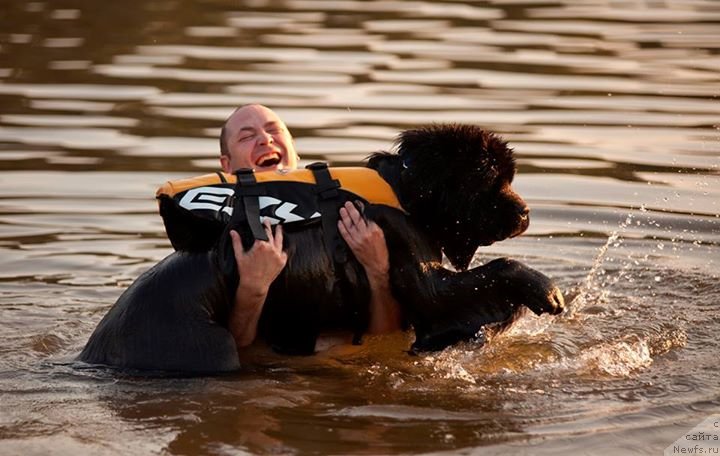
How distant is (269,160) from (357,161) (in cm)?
254

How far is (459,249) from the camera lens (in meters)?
6.10

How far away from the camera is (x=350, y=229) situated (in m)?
5.88

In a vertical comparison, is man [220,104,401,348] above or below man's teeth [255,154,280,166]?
below

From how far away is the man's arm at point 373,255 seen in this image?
5857mm

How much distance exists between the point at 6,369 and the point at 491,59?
7.74 meters

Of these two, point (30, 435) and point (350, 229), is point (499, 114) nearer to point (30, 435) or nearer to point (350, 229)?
point (350, 229)

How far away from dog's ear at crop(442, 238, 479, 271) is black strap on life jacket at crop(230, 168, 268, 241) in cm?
79

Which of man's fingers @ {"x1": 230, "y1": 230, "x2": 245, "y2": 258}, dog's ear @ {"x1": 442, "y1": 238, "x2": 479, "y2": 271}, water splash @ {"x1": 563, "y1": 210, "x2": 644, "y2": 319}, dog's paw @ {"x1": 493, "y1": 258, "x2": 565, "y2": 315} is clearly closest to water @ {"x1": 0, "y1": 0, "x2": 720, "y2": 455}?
water splash @ {"x1": 563, "y1": 210, "x2": 644, "y2": 319}

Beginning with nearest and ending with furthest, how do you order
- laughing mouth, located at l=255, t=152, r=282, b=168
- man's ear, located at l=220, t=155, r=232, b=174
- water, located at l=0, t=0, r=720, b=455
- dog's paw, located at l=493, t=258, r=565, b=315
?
water, located at l=0, t=0, r=720, b=455
dog's paw, located at l=493, t=258, r=565, b=315
laughing mouth, located at l=255, t=152, r=282, b=168
man's ear, located at l=220, t=155, r=232, b=174

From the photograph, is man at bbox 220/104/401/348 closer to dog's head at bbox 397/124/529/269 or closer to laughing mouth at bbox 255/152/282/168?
dog's head at bbox 397/124/529/269

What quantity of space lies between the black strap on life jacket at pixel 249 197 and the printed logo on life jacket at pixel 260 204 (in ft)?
0.07

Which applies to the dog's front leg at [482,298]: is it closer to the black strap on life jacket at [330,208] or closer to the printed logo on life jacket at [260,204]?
the black strap on life jacket at [330,208]

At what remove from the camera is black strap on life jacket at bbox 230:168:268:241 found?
5855mm

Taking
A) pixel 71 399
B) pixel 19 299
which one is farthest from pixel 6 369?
pixel 19 299
